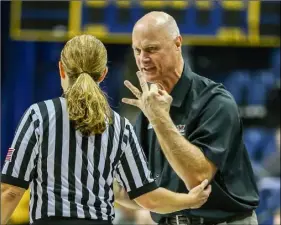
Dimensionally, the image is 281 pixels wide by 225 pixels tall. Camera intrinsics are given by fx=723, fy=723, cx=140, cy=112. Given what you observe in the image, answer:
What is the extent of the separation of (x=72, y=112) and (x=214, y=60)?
4.80 metres

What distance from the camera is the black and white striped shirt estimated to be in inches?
94.3

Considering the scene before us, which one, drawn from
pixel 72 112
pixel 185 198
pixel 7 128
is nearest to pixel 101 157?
pixel 72 112

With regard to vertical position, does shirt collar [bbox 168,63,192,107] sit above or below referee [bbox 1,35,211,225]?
above

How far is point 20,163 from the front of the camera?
2396 mm

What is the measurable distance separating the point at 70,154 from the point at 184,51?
15.2 feet

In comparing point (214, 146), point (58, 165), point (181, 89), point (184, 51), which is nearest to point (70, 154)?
point (58, 165)

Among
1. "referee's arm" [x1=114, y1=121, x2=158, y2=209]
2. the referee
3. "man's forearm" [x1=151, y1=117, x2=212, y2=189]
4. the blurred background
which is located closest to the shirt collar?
"man's forearm" [x1=151, y1=117, x2=212, y2=189]

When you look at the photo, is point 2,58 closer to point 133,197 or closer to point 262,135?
point 262,135

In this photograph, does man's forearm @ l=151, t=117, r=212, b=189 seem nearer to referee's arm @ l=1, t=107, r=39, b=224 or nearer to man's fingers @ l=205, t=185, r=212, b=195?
man's fingers @ l=205, t=185, r=212, b=195

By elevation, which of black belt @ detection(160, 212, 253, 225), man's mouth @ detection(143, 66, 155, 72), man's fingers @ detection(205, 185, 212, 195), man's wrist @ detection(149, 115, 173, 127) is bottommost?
black belt @ detection(160, 212, 253, 225)

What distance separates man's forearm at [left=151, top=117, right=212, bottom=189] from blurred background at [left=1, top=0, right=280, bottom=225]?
2990mm

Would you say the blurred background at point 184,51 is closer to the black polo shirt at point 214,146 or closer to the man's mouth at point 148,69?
the black polo shirt at point 214,146

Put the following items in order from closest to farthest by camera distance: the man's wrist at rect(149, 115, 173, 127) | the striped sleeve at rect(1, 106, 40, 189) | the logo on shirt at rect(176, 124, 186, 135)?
the striped sleeve at rect(1, 106, 40, 189) → the man's wrist at rect(149, 115, 173, 127) → the logo on shirt at rect(176, 124, 186, 135)

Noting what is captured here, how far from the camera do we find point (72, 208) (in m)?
2.40
